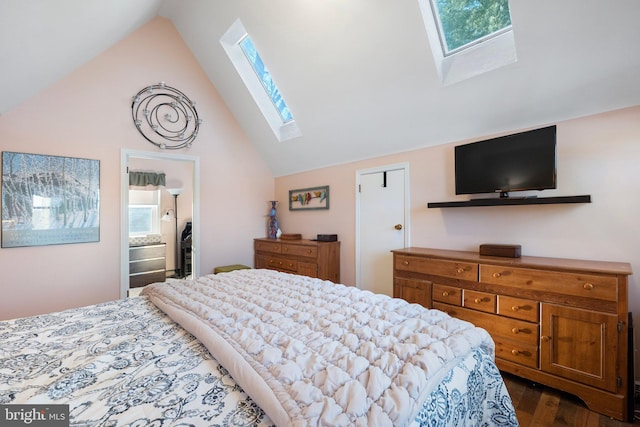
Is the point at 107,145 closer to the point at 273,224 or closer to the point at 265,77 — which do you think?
the point at 265,77

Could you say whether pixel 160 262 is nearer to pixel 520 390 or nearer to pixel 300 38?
pixel 300 38

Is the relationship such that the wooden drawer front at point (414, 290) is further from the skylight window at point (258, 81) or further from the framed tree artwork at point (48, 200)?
the framed tree artwork at point (48, 200)

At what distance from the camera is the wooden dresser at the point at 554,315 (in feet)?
5.33

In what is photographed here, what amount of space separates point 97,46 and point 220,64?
4.06 feet

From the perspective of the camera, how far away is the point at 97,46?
2.82m

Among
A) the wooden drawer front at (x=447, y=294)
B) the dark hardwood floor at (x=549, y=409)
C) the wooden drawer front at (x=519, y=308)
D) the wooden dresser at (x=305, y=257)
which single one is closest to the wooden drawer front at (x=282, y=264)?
the wooden dresser at (x=305, y=257)

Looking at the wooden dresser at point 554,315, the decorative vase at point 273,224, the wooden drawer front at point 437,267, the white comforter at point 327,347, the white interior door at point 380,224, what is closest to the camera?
the white comforter at point 327,347

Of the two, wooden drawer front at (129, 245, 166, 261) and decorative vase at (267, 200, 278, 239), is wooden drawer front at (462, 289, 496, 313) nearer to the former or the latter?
decorative vase at (267, 200, 278, 239)

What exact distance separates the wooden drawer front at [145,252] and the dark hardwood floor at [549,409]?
201 inches

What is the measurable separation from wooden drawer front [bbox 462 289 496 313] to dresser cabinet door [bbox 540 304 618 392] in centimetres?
30

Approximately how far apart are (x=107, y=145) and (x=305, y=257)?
2.60 meters

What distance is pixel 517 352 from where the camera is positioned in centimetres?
196

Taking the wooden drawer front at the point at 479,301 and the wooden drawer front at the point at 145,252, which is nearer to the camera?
the wooden drawer front at the point at 479,301

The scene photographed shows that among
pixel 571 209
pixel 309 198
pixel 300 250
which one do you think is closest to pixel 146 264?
pixel 300 250
